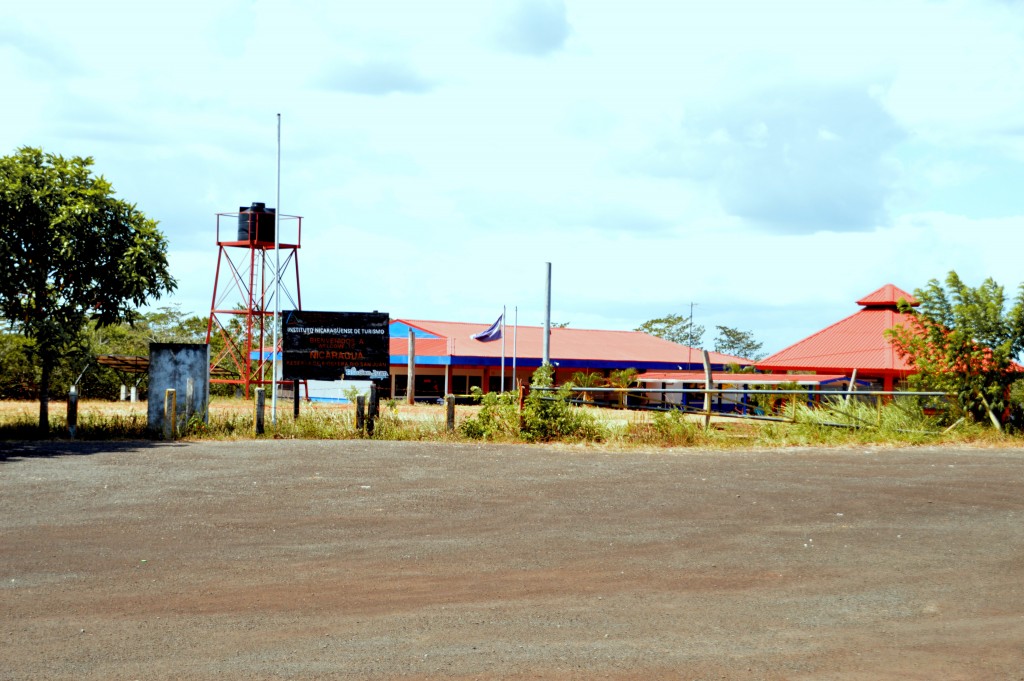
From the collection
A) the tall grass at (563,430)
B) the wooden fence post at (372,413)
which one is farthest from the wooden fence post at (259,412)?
the wooden fence post at (372,413)

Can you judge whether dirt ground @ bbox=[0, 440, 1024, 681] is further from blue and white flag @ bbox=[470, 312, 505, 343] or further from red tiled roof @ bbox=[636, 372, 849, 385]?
blue and white flag @ bbox=[470, 312, 505, 343]

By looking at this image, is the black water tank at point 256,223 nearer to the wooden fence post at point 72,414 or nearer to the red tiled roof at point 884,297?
the wooden fence post at point 72,414

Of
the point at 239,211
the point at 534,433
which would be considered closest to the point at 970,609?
the point at 534,433

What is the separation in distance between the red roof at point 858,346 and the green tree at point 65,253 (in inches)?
1247

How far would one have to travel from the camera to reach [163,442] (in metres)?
19.8

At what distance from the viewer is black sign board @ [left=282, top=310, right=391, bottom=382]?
30469 mm

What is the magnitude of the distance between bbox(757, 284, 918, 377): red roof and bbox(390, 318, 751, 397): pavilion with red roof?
276 inches

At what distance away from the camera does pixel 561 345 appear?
60.0 metres

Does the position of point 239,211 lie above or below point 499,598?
above

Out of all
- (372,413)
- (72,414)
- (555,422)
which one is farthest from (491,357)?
(72,414)

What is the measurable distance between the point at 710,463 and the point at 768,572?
8413mm

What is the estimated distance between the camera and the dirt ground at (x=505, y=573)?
6410mm

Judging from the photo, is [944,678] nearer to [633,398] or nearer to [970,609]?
[970,609]

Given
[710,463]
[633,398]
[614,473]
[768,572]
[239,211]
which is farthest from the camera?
[633,398]
